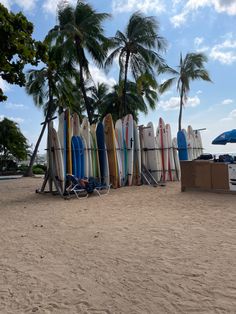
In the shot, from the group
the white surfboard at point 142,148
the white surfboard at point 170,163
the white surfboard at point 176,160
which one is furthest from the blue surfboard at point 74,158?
the white surfboard at point 176,160

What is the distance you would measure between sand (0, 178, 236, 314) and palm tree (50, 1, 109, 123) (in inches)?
511

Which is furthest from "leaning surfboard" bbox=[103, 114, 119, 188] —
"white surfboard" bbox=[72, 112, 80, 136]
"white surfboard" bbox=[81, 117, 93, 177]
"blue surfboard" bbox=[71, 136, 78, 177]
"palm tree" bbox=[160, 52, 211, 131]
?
"palm tree" bbox=[160, 52, 211, 131]

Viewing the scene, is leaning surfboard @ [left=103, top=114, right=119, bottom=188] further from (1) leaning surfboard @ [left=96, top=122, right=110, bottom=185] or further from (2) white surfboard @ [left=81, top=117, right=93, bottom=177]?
(2) white surfboard @ [left=81, top=117, right=93, bottom=177]

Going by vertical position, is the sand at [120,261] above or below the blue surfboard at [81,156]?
below

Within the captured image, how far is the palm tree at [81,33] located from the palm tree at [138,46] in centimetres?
92

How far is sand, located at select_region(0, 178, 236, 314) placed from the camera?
8.98 ft

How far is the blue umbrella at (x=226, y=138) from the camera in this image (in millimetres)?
10430

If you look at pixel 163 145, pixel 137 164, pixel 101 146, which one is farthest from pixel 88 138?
pixel 163 145

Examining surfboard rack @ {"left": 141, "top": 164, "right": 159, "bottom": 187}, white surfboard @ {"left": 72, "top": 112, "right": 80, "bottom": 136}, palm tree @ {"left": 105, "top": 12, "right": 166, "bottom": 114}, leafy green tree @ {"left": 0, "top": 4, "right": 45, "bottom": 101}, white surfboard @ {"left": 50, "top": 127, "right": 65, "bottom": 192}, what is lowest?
surfboard rack @ {"left": 141, "top": 164, "right": 159, "bottom": 187}

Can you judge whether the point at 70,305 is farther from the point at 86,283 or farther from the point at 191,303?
the point at 191,303

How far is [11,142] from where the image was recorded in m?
27.3

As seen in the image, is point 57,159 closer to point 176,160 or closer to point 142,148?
point 142,148

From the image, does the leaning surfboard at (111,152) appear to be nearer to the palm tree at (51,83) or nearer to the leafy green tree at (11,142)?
the palm tree at (51,83)

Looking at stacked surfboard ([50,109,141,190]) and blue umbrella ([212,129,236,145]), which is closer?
blue umbrella ([212,129,236,145])
